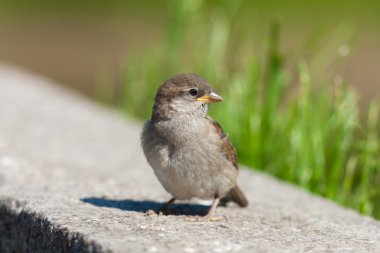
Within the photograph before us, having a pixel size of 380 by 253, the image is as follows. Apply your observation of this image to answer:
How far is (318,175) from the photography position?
6008 millimetres

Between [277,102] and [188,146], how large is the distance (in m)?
2.17

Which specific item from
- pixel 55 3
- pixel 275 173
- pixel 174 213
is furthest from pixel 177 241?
pixel 55 3

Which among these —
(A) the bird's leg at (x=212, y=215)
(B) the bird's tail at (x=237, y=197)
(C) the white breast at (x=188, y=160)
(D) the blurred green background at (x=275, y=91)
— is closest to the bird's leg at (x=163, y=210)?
(C) the white breast at (x=188, y=160)

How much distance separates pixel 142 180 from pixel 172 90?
1188 mm

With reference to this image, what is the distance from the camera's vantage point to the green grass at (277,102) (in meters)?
5.89

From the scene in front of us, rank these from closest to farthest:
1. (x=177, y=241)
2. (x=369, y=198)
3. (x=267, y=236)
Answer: (x=177, y=241), (x=267, y=236), (x=369, y=198)

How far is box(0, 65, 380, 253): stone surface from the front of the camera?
12.9 feet

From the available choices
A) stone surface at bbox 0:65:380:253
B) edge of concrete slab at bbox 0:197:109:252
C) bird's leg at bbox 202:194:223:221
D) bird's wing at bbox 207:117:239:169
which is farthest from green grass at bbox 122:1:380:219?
edge of concrete slab at bbox 0:197:109:252

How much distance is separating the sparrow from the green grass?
109cm

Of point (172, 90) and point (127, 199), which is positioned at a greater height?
point (172, 90)

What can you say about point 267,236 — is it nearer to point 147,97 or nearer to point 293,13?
point 147,97

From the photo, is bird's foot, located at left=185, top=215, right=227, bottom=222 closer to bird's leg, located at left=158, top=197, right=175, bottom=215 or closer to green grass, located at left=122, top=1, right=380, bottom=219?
bird's leg, located at left=158, top=197, right=175, bottom=215

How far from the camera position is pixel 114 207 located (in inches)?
189

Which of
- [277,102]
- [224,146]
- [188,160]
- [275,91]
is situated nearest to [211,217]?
[188,160]
